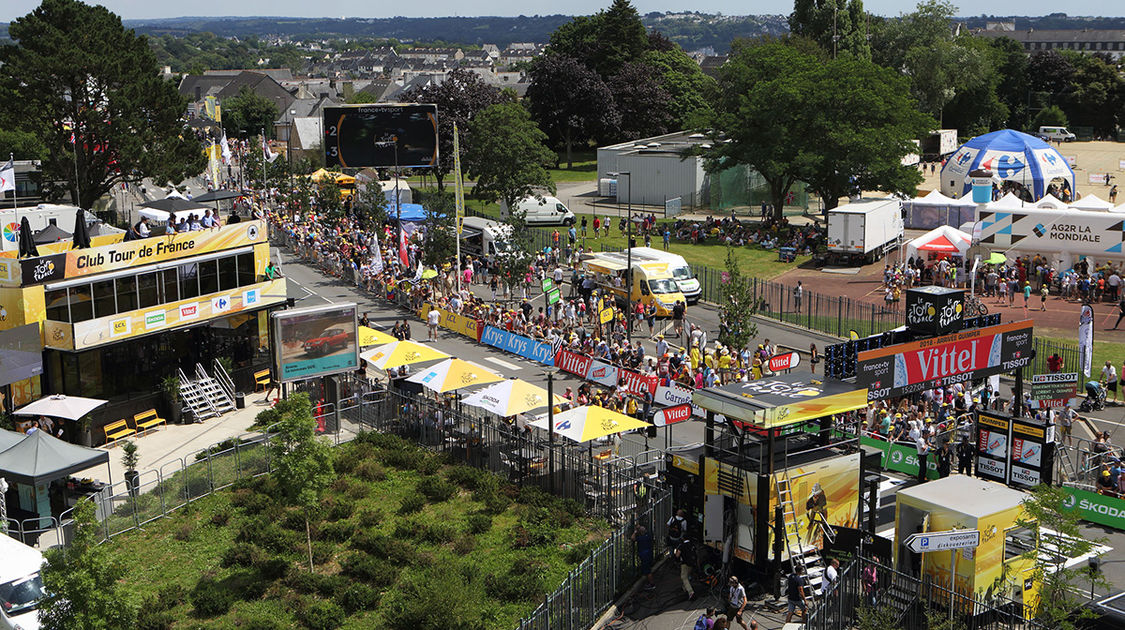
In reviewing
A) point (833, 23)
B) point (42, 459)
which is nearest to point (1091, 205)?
point (42, 459)

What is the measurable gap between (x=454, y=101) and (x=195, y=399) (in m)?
48.5

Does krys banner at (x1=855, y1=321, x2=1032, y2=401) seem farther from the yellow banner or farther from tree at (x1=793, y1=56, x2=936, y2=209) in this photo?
tree at (x1=793, y1=56, x2=936, y2=209)

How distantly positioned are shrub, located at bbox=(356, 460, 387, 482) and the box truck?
3231 centimetres

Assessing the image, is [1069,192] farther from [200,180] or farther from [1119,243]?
[200,180]

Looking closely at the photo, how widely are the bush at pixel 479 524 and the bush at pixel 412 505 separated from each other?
1.54 meters

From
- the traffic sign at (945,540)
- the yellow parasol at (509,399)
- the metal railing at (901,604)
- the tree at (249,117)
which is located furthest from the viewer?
the tree at (249,117)

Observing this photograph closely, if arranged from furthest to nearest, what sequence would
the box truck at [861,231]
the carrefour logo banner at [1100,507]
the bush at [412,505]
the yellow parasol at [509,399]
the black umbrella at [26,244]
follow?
the box truck at [861,231] < the black umbrella at [26,244] < the yellow parasol at [509,399] < the bush at [412,505] < the carrefour logo banner at [1100,507]

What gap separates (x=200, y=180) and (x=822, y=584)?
258 ft

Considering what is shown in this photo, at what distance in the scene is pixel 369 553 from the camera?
2444 cm

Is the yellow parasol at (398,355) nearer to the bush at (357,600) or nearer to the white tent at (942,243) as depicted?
the bush at (357,600)

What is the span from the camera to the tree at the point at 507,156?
58.7 meters

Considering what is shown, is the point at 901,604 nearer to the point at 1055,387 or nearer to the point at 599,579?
the point at 599,579

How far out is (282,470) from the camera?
23062 millimetres

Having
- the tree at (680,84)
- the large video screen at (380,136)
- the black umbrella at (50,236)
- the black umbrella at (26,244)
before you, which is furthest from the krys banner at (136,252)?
the tree at (680,84)
